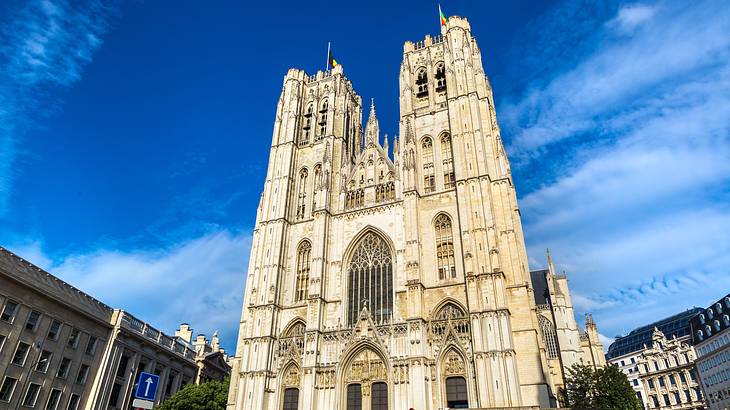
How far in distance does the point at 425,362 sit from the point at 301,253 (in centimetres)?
1521

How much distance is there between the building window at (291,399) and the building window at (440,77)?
2873 cm

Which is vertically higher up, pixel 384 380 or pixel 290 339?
pixel 290 339

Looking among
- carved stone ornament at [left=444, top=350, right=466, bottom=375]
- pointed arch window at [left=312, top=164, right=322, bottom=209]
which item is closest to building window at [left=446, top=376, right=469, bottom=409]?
carved stone ornament at [left=444, top=350, right=466, bottom=375]

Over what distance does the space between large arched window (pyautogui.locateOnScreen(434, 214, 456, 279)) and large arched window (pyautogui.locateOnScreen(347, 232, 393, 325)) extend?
3816mm

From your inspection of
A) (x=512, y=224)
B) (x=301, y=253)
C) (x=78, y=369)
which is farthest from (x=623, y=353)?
(x=78, y=369)

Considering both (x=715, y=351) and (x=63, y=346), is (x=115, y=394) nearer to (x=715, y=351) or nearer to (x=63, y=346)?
(x=63, y=346)

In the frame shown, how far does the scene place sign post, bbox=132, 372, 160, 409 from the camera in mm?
10898

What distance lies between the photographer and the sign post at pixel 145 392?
35.8ft

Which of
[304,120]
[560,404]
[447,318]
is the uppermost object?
[304,120]

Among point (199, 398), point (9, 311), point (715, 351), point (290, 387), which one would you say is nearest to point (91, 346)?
point (9, 311)

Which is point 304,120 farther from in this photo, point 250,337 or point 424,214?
point 250,337

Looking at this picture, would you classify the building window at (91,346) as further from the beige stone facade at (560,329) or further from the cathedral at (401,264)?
the beige stone facade at (560,329)

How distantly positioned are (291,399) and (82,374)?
15892 mm

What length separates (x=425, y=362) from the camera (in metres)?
30.4
